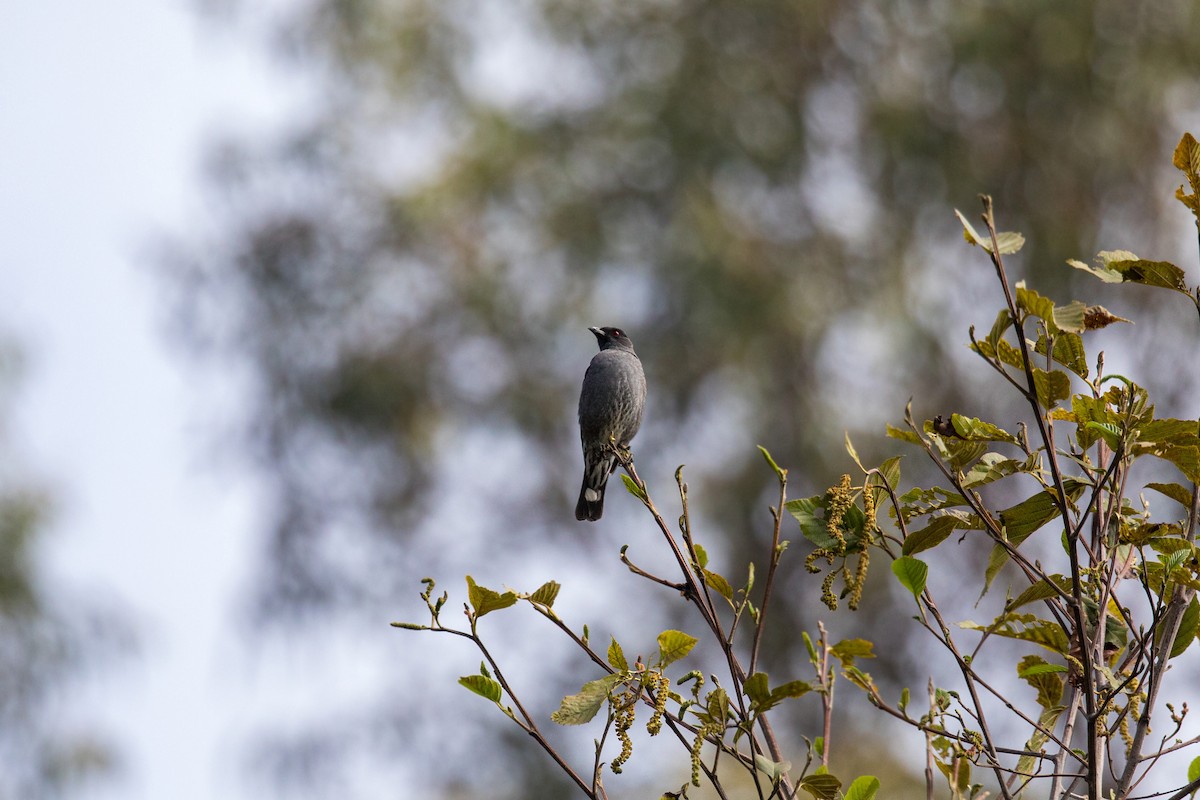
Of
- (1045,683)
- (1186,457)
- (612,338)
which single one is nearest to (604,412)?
(612,338)

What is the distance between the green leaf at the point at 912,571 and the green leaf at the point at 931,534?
76 mm

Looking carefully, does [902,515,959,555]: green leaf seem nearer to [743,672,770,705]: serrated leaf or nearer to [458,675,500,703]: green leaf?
[743,672,770,705]: serrated leaf

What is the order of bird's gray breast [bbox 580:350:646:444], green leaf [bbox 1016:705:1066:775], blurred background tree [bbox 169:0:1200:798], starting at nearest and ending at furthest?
1. green leaf [bbox 1016:705:1066:775]
2. bird's gray breast [bbox 580:350:646:444]
3. blurred background tree [bbox 169:0:1200:798]

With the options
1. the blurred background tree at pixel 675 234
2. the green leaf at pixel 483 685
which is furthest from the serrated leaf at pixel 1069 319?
the blurred background tree at pixel 675 234

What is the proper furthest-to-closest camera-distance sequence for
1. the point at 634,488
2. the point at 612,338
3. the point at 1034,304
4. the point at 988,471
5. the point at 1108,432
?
the point at 612,338
the point at 634,488
the point at 988,471
the point at 1108,432
the point at 1034,304

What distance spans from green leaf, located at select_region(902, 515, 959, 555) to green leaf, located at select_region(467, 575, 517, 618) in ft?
2.32

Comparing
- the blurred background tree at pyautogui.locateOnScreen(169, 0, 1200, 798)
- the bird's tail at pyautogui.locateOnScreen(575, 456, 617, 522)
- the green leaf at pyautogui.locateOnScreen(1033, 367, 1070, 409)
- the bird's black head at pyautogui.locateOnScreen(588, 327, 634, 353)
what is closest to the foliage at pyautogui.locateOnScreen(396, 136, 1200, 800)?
the green leaf at pyautogui.locateOnScreen(1033, 367, 1070, 409)

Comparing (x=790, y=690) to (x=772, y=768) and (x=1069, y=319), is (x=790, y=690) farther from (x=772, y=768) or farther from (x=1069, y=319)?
(x=1069, y=319)

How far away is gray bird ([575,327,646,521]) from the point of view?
5.12 meters

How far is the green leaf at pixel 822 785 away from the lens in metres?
2.19

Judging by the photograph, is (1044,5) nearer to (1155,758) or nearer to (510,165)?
(510,165)

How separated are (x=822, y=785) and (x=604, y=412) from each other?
3.11 metres

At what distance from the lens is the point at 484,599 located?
223 cm

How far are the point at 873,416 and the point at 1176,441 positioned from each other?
10.4 metres
